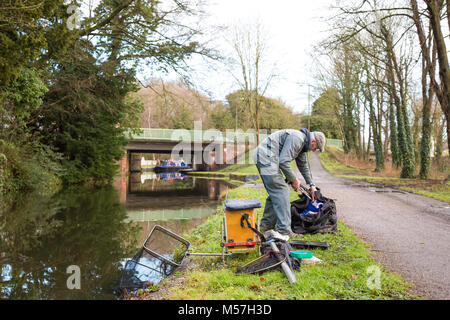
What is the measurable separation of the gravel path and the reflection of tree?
376 centimetres

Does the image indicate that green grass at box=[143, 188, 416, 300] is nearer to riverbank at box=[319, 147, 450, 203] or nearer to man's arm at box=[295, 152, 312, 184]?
man's arm at box=[295, 152, 312, 184]

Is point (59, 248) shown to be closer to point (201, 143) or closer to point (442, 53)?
point (442, 53)

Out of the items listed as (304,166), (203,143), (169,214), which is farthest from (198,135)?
(304,166)

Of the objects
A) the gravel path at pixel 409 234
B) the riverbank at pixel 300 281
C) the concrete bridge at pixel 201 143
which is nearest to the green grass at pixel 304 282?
the riverbank at pixel 300 281

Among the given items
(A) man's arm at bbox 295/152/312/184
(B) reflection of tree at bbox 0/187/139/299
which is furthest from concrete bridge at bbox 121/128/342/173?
(A) man's arm at bbox 295/152/312/184

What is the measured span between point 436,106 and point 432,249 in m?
30.8

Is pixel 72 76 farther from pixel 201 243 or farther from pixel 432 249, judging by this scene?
pixel 432 249

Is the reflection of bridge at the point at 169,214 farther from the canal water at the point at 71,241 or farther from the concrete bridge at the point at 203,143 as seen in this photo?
the concrete bridge at the point at 203,143

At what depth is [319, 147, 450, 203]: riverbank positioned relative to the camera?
41.5ft

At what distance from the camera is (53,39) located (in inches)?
442

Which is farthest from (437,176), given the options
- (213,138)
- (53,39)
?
(213,138)

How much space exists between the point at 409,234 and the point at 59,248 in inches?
262

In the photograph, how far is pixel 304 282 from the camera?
364 cm
